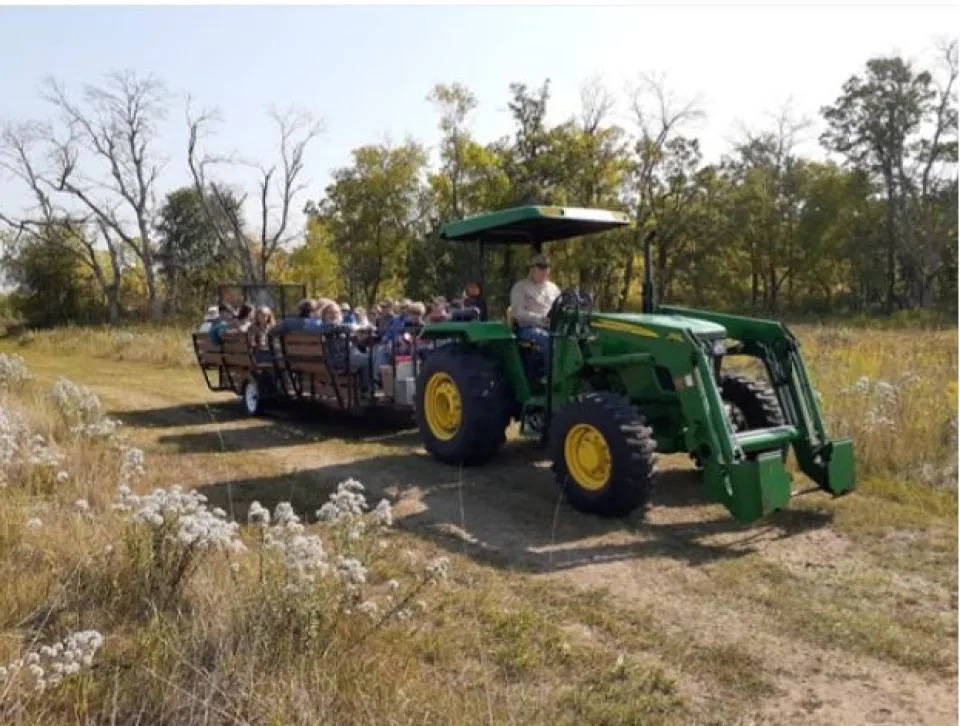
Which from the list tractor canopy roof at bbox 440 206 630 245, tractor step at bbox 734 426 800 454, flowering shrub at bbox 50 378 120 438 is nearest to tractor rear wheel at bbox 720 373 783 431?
tractor step at bbox 734 426 800 454

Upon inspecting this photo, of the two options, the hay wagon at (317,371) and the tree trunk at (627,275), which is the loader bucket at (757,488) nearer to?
the hay wagon at (317,371)

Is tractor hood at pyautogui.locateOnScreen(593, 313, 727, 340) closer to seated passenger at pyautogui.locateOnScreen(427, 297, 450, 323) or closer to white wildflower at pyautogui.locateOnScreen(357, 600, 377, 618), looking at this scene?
white wildflower at pyautogui.locateOnScreen(357, 600, 377, 618)

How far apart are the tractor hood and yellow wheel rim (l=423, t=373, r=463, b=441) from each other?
177 centimetres

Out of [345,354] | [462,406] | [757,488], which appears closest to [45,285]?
[345,354]

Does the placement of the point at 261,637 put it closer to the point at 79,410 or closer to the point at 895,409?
the point at 79,410

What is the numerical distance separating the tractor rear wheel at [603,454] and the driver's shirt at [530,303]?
1391mm

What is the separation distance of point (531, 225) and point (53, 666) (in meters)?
5.43

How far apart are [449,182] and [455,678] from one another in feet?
114

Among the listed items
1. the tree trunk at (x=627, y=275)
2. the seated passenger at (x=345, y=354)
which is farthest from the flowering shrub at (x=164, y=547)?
the tree trunk at (x=627, y=275)

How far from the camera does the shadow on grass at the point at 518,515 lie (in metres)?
5.32

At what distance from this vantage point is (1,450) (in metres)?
5.27

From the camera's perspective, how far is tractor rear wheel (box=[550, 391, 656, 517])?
18.4 ft

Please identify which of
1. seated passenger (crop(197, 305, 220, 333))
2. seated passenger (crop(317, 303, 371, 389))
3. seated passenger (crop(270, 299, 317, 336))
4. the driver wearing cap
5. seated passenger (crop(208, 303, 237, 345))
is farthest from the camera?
Result: seated passenger (crop(197, 305, 220, 333))

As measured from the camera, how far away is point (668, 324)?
19.2 feet
